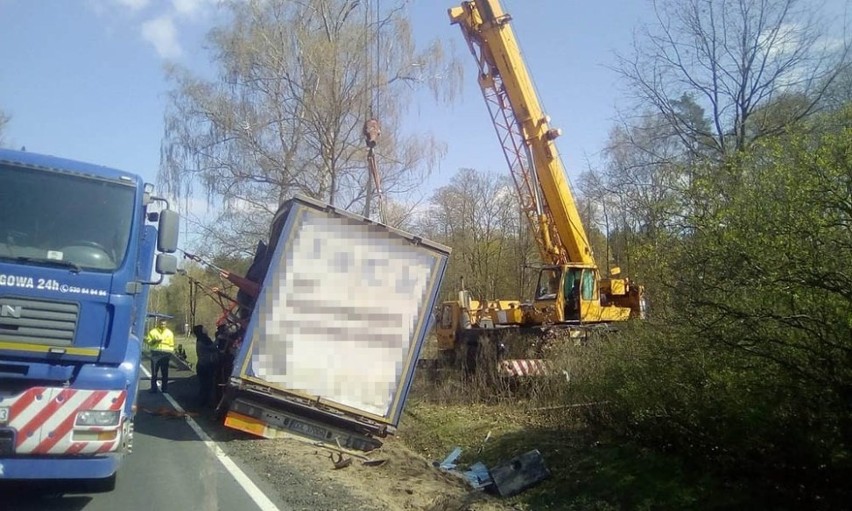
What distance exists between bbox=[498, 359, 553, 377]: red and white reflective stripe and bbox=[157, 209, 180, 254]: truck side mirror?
783 centimetres

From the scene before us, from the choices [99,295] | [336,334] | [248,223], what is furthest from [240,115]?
[99,295]

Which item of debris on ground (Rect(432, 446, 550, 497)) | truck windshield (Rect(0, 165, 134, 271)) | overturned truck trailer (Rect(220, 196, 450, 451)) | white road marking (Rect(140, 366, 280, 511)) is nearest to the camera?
truck windshield (Rect(0, 165, 134, 271))

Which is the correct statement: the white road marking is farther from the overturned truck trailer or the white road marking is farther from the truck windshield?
the truck windshield

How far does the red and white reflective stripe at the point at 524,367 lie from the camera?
43.6 ft

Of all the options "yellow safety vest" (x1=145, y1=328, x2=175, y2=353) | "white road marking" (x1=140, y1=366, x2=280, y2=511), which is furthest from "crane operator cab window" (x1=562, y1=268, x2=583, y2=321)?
"yellow safety vest" (x1=145, y1=328, x2=175, y2=353)

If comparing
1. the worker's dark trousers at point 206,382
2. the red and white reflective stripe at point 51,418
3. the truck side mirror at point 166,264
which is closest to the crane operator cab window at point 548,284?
the worker's dark trousers at point 206,382

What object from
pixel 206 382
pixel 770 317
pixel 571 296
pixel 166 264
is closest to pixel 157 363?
pixel 206 382

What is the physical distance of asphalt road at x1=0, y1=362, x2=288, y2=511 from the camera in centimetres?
686

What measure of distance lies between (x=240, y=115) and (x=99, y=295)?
1621 centimetres

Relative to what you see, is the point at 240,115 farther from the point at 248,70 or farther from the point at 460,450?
the point at 460,450

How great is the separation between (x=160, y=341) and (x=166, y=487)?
824 cm

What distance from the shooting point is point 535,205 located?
1745 cm

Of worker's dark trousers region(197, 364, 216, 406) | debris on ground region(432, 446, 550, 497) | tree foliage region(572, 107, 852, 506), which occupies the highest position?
Result: tree foliage region(572, 107, 852, 506)

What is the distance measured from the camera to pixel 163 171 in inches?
907
